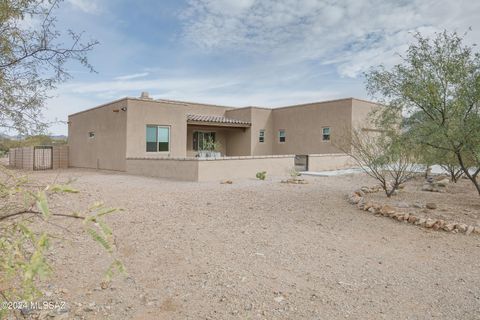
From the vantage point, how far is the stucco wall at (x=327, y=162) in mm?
17781

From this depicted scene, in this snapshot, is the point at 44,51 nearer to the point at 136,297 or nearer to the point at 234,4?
the point at 136,297

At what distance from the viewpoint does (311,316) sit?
9.89ft

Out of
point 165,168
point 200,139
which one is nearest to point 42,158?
point 200,139

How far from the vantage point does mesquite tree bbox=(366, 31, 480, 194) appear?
22.7ft

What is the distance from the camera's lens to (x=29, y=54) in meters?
4.48

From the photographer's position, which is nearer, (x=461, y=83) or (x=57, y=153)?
(x=461, y=83)

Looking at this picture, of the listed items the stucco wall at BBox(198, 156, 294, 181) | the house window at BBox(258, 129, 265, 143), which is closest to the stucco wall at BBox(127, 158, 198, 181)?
the stucco wall at BBox(198, 156, 294, 181)

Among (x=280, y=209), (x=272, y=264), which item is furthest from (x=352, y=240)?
(x=280, y=209)

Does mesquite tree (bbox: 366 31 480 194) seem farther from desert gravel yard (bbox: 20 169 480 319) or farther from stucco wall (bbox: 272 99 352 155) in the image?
stucco wall (bbox: 272 99 352 155)

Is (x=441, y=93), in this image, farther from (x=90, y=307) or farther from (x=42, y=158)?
(x=42, y=158)

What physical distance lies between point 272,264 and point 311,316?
4.21 ft

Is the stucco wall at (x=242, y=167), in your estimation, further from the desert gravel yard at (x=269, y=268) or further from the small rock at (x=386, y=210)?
the small rock at (x=386, y=210)

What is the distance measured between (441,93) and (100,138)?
1741 cm

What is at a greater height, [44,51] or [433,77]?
[433,77]
